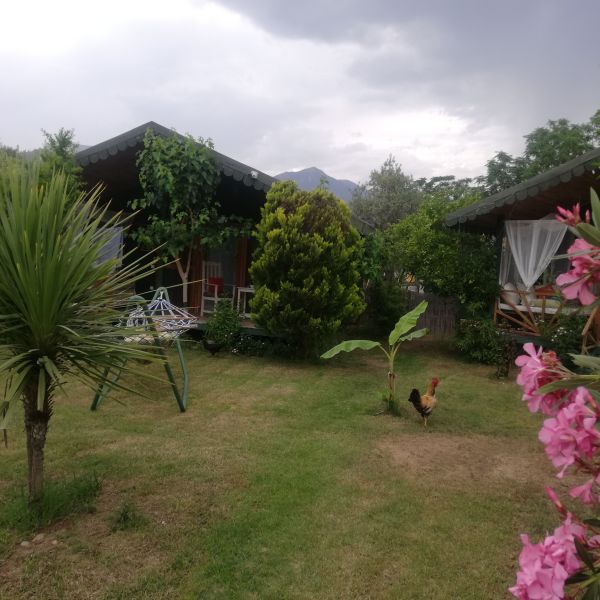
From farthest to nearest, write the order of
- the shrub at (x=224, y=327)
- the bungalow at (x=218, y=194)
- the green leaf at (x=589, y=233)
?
the bungalow at (x=218, y=194)
the shrub at (x=224, y=327)
the green leaf at (x=589, y=233)

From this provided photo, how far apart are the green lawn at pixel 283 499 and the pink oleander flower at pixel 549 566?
204 centimetres

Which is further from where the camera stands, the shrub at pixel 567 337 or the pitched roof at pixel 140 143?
the pitched roof at pixel 140 143

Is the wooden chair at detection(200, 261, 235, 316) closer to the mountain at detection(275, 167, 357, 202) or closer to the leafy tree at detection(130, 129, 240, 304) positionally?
the leafy tree at detection(130, 129, 240, 304)

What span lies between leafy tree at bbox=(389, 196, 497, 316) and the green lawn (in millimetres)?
3929

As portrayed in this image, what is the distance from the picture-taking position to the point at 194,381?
25.3 ft

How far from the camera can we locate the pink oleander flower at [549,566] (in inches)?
43.5

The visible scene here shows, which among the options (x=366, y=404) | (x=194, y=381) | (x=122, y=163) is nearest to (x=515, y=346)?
(x=366, y=404)

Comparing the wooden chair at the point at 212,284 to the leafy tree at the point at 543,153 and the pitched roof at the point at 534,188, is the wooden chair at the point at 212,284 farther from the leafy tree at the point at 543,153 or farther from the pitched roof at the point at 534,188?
the leafy tree at the point at 543,153

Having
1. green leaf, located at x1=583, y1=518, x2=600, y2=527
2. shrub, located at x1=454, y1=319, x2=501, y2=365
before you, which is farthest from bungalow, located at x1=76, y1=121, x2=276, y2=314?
green leaf, located at x1=583, y1=518, x2=600, y2=527

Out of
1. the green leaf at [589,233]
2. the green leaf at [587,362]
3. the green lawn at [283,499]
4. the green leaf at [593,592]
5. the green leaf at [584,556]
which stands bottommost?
the green lawn at [283,499]

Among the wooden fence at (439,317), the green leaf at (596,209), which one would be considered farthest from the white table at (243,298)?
the green leaf at (596,209)

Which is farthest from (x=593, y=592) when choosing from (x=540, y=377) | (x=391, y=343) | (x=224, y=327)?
(x=224, y=327)

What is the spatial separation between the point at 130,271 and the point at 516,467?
4109mm

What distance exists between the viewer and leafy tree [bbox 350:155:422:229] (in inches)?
1206
